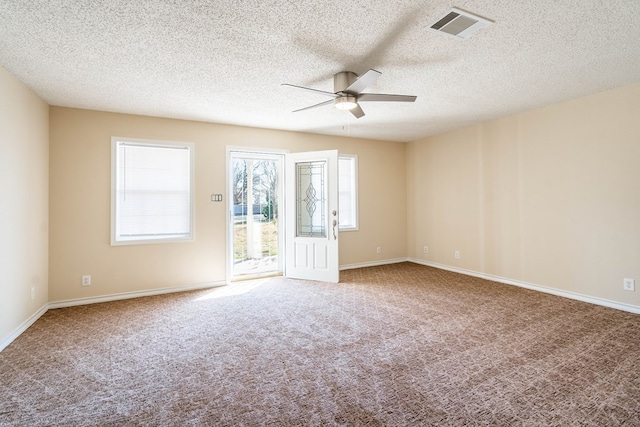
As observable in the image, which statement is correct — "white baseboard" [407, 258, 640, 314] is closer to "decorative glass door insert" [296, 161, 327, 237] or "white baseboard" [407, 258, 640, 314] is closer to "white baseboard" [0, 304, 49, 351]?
"decorative glass door insert" [296, 161, 327, 237]

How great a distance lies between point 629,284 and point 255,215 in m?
5.02

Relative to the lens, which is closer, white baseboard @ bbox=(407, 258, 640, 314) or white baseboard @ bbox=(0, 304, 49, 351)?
white baseboard @ bbox=(0, 304, 49, 351)

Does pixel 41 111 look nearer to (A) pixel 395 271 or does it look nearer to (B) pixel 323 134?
(B) pixel 323 134

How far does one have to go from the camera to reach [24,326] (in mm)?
3021

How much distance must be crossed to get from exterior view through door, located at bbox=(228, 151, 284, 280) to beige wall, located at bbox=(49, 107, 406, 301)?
0.87 feet

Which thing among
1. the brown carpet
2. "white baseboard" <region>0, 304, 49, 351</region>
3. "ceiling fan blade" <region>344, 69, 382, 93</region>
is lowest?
the brown carpet

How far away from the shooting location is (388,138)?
19.6ft

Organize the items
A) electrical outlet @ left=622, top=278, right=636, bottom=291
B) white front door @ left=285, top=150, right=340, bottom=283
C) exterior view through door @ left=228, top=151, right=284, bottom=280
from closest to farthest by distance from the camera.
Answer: electrical outlet @ left=622, top=278, right=636, bottom=291 → white front door @ left=285, top=150, right=340, bottom=283 → exterior view through door @ left=228, top=151, right=284, bottom=280

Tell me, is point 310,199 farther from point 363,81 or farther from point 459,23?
point 459,23

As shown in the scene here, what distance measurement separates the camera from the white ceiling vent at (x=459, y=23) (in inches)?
79.3

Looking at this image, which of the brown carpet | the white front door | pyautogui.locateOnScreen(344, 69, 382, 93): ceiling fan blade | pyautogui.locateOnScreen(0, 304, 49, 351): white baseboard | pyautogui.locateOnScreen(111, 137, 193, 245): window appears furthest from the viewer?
the white front door

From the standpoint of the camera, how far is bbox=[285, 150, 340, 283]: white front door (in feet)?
15.8

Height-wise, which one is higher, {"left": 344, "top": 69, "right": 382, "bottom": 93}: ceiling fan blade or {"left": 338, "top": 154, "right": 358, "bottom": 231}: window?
{"left": 344, "top": 69, "right": 382, "bottom": 93}: ceiling fan blade

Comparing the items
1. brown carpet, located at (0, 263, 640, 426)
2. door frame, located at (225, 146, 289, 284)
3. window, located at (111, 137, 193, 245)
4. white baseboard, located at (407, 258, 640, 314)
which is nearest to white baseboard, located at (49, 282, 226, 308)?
brown carpet, located at (0, 263, 640, 426)
